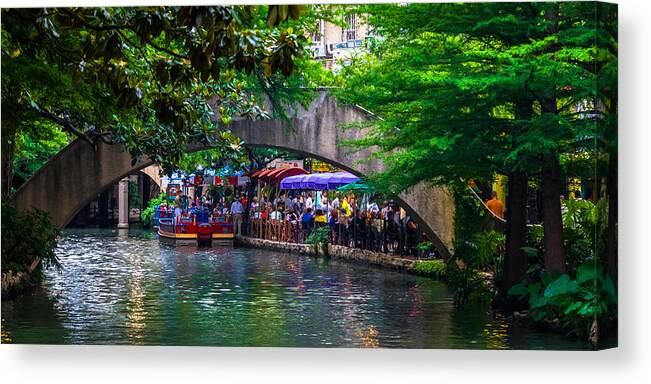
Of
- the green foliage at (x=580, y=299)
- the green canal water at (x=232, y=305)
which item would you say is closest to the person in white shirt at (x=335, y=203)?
the green canal water at (x=232, y=305)

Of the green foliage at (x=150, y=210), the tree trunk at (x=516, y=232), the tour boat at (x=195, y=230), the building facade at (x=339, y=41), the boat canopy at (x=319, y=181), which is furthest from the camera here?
the boat canopy at (x=319, y=181)

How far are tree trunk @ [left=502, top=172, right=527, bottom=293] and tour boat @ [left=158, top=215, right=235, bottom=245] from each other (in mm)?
3389

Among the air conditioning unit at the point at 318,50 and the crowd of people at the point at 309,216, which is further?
the crowd of people at the point at 309,216

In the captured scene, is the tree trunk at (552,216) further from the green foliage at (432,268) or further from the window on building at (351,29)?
the window on building at (351,29)

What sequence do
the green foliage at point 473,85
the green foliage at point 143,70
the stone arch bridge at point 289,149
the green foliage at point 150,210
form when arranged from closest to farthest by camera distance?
the green foliage at point 143,70 < the green foliage at point 473,85 < the green foliage at point 150,210 < the stone arch bridge at point 289,149

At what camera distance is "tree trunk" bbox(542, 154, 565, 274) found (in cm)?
1302

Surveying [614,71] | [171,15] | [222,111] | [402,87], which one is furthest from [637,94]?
[222,111]

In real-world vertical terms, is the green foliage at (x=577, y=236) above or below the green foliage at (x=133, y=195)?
below

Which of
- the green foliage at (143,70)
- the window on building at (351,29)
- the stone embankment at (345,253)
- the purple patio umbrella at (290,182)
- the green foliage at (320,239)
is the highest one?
the window on building at (351,29)

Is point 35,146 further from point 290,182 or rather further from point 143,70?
point 143,70

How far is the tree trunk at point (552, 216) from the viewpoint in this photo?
42.7ft

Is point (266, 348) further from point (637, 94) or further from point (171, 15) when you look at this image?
point (637, 94)

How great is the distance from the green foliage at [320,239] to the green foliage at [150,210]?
1800mm

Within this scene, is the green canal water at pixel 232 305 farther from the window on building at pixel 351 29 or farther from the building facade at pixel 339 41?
the window on building at pixel 351 29
